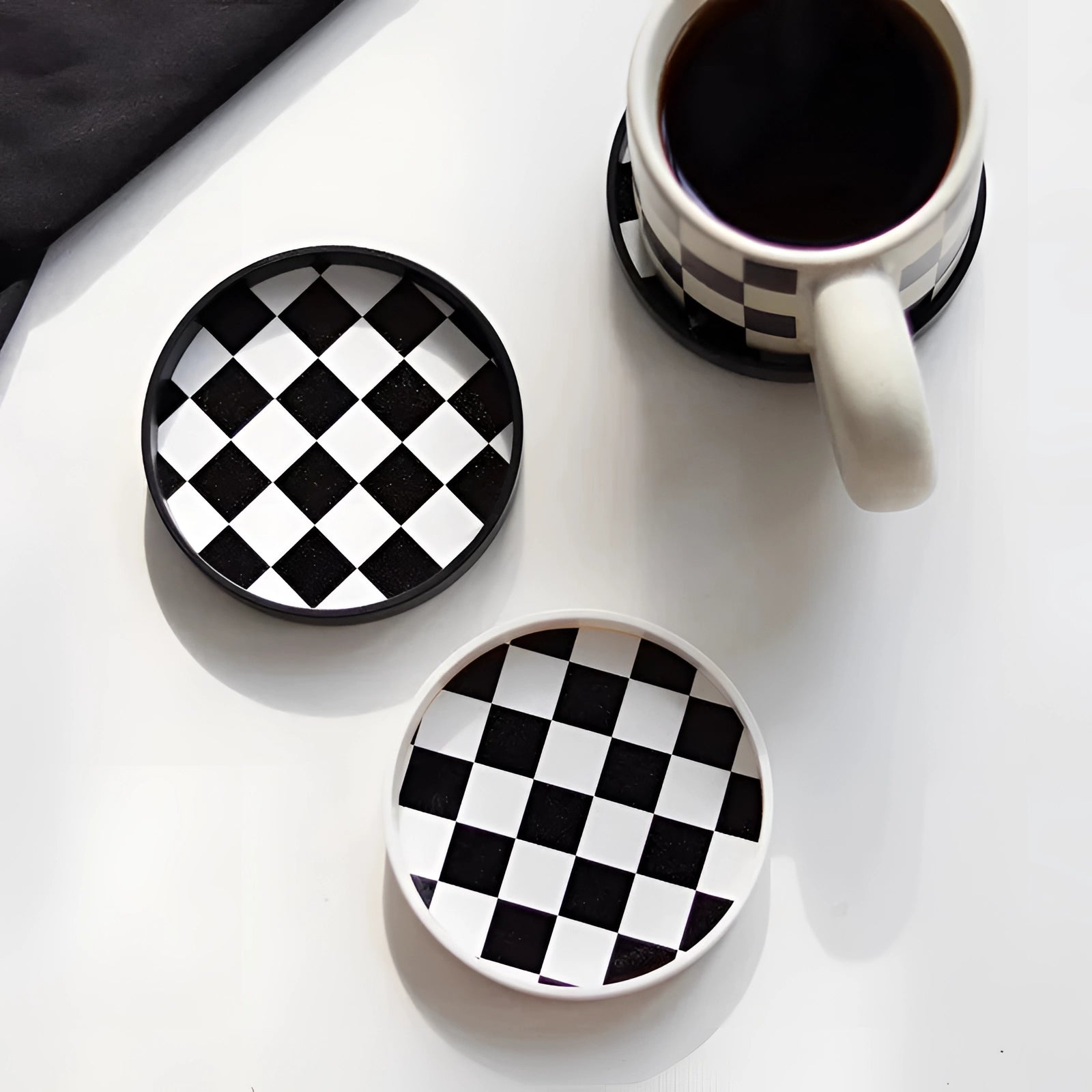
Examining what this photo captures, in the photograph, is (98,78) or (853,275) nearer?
(853,275)

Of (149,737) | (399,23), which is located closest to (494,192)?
(399,23)

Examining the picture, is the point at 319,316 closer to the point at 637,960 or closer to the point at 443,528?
the point at 443,528

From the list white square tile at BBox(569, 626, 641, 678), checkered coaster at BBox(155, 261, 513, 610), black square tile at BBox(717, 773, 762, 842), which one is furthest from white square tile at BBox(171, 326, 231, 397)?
black square tile at BBox(717, 773, 762, 842)

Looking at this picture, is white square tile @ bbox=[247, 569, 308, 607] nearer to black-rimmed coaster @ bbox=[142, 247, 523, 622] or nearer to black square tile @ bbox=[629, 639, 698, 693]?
black-rimmed coaster @ bbox=[142, 247, 523, 622]

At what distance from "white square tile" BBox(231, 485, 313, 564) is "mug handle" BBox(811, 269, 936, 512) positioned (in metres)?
0.26

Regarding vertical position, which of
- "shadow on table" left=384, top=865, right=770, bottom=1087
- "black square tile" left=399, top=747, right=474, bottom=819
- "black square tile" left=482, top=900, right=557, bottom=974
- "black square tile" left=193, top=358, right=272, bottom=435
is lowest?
"shadow on table" left=384, top=865, right=770, bottom=1087

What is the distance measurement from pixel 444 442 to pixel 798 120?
0.22 m

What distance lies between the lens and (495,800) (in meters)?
0.56

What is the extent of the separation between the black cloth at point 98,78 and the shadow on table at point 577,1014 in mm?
393

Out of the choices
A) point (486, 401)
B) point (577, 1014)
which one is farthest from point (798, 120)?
point (577, 1014)

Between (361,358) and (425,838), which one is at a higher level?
(361,358)

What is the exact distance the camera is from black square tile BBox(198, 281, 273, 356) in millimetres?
576

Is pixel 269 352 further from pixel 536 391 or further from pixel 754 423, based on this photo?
pixel 754 423

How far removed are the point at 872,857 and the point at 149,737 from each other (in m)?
0.36
